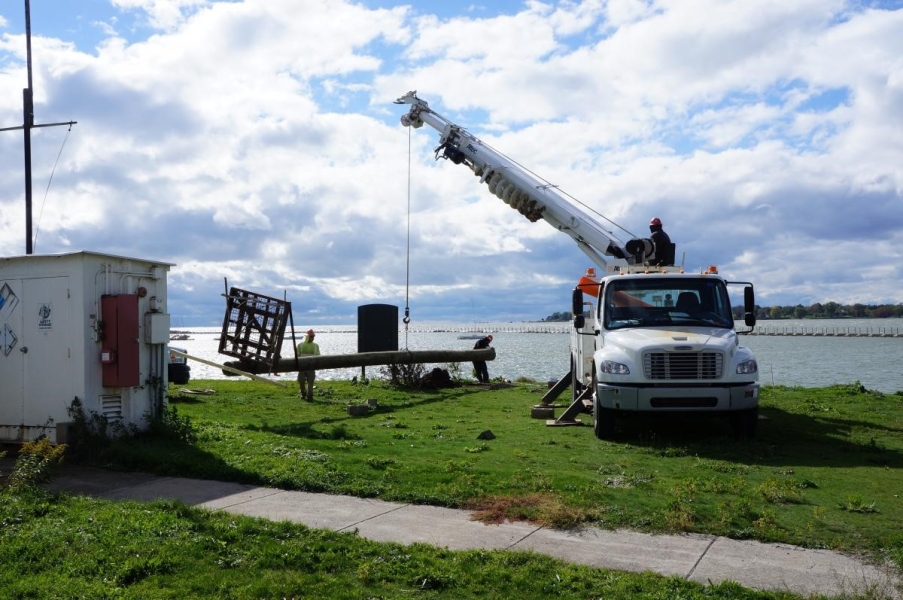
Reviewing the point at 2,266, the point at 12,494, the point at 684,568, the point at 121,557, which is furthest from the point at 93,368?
the point at 684,568

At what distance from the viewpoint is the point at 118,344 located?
1101cm

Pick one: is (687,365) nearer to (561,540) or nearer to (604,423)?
(604,423)

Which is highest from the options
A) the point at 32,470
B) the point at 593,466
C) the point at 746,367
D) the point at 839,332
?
the point at 746,367

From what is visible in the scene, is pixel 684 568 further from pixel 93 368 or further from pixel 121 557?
pixel 93 368

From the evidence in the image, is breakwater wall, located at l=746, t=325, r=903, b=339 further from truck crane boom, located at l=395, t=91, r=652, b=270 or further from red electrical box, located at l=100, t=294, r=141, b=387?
red electrical box, located at l=100, t=294, r=141, b=387

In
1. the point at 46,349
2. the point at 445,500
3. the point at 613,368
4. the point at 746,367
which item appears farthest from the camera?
the point at 613,368

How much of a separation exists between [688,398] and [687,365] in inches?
19.9

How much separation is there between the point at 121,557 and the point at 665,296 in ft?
33.8

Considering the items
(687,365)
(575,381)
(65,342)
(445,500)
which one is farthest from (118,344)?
(575,381)

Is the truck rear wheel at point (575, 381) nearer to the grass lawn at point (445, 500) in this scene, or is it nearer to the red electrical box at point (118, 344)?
the grass lawn at point (445, 500)

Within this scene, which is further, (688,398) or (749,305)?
(749,305)

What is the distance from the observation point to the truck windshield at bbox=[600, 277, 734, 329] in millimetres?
13703

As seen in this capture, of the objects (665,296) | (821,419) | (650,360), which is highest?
(665,296)

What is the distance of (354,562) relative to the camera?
235 inches
